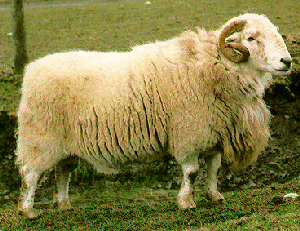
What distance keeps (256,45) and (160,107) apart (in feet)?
4.10

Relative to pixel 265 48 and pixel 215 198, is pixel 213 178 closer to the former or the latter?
pixel 215 198

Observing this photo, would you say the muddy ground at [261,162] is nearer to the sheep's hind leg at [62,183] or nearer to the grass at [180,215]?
the grass at [180,215]

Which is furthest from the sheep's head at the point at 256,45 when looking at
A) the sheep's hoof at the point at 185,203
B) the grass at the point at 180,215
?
the sheep's hoof at the point at 185,203

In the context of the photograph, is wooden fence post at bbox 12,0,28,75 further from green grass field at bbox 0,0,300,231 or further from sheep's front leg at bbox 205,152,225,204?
sheep's front leg at bbox 205,152,225,204

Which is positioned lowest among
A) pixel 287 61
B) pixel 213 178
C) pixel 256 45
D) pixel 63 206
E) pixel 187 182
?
pixel 63 206

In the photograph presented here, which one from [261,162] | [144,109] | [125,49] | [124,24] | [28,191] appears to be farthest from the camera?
[124,24]

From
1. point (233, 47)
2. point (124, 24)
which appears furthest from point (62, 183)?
point (124, 24)

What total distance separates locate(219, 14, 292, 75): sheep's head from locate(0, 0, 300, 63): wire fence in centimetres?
483

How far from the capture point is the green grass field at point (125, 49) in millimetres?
4812

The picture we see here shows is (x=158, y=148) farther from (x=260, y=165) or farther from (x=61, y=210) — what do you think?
(x=260, y=165)

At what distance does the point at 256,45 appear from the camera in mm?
5027

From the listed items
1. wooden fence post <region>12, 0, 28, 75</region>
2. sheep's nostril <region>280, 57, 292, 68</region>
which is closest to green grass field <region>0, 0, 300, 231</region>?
wooden fence post <region>12, 0, 28, 75</region>

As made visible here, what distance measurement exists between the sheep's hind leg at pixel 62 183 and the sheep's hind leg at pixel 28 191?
0.37 m

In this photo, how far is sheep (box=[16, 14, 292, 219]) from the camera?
16.9ft
